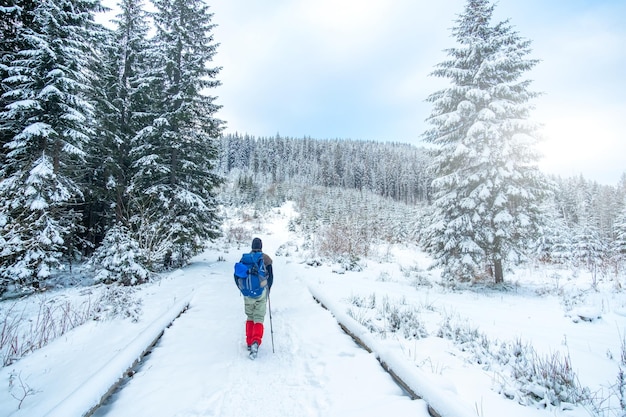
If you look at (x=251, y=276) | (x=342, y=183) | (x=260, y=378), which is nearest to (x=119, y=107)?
(x=251, y=276)

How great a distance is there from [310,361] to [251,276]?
1846 millimetres

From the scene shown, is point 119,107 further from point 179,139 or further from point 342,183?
point 342,183

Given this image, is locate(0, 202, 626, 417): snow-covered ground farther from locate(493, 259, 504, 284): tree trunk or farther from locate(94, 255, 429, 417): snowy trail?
locate(493, 259, 504, 284): tree trunk

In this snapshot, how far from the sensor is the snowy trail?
3439 mm

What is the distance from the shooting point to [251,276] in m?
5.64

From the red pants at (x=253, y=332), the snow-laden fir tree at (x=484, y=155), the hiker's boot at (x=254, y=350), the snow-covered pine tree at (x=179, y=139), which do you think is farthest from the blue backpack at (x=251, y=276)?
the snow-covered pine tree at (x=179, y=139)

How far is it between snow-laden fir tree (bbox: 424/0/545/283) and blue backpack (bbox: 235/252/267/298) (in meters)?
8.45

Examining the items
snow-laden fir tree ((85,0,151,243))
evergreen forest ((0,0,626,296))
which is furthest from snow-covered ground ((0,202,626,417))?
snow-laden fir tree ((85,0,151,243))

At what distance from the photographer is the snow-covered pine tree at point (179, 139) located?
14.5m

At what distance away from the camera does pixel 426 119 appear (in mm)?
12961

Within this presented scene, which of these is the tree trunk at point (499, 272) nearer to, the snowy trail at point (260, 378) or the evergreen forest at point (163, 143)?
the evergreen forest at point (163, 143)

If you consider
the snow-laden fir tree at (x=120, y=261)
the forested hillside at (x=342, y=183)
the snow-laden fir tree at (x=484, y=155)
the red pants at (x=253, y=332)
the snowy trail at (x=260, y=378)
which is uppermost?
the forested hillside at (x=342, y=183)

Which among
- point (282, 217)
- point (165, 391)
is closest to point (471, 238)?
point (165, 391)

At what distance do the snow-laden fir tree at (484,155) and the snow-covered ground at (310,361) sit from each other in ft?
9.66
